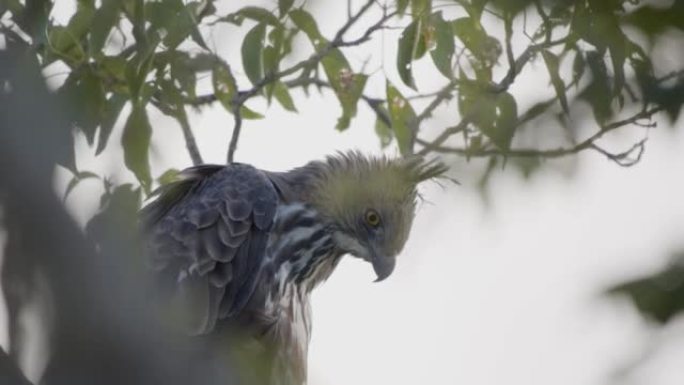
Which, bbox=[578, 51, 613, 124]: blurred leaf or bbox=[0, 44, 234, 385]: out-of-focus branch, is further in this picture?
bbox=[578, 51, 613, 124]: blurred leaf

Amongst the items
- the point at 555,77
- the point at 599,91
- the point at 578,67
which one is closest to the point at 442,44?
the point at 555,77

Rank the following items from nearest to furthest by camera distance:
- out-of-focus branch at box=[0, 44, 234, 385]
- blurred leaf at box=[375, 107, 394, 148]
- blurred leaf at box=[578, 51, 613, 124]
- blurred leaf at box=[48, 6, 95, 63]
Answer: out-of-focus branch at box=[0, 44, 234, 385] < blurred leaf at box=[578, 51, 613, 124] < blurred leaf at box=[48, 6, 95, 63] < blurred leaf at box=[375, 107, 394, 148]

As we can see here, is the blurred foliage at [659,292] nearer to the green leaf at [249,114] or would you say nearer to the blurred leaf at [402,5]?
the blurred leaf at [402,5]

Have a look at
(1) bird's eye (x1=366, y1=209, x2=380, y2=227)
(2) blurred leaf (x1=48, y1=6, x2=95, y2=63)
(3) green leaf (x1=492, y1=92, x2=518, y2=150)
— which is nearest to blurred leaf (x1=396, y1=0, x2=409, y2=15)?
(2) blurred leaf (x1=48, y1=6, x2=95, y2=63)

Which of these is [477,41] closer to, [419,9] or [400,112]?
[419,9]

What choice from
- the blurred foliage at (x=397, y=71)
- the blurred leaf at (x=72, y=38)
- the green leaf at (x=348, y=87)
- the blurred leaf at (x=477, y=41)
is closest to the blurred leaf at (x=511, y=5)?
the blurred foliage at (x=397, y=71)

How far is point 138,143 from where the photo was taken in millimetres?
3588

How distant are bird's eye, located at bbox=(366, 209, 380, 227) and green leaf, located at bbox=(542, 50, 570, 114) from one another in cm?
337

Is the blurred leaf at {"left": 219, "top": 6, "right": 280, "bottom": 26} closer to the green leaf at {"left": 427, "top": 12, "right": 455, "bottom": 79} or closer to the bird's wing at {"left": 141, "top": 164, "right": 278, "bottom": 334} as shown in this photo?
the green leaf at {"left": 427, "top": 12, "right": 455, "bottom": 79}

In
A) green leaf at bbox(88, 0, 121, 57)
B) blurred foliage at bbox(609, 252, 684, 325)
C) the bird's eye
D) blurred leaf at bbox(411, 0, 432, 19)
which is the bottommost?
the bird's eye

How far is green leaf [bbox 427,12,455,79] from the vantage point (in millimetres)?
4148

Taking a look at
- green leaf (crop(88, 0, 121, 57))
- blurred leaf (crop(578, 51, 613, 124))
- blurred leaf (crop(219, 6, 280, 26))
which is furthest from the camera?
blurred leaf (crop(219, 6, 280, 26))

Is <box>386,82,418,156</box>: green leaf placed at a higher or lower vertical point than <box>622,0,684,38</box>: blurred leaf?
lower

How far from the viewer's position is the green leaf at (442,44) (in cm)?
415
